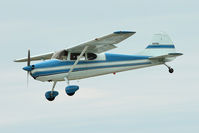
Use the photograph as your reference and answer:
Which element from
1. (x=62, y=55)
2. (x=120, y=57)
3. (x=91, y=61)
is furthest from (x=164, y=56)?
(x=62, y=55)

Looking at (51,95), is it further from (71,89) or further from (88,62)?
(88,62)

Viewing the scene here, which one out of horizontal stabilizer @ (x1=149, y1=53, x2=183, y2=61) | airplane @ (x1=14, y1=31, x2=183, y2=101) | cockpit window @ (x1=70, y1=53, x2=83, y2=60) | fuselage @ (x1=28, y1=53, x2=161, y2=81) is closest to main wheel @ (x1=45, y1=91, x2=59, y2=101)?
airplane @ (x1=14, y1=31, x2=183, y2=101)

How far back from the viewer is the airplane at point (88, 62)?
24172 mm

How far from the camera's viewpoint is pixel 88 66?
82.5 ft

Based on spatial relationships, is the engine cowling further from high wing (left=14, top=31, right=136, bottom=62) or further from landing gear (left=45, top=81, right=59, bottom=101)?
high wing (left=14, top=31, right=136, bottom=62)

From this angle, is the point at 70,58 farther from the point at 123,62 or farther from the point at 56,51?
the point at 123,62

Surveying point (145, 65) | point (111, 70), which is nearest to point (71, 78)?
point (111, 70)

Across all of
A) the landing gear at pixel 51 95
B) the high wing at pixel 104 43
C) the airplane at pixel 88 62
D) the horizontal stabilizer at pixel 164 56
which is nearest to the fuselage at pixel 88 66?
the airplane at pixel 88 62

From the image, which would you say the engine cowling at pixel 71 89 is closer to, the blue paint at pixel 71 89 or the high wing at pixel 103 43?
the blue paint at pixel 71 89

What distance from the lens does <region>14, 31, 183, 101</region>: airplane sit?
24172 mm

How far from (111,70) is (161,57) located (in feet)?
9.81

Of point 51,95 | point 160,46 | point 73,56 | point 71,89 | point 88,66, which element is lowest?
point 71,89

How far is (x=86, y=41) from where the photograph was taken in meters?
24.1

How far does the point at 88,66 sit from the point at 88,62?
0.20 meters
